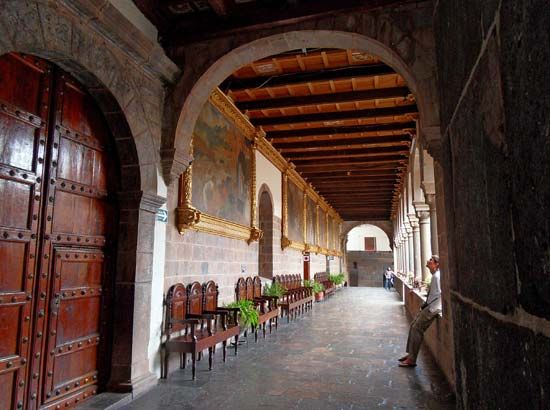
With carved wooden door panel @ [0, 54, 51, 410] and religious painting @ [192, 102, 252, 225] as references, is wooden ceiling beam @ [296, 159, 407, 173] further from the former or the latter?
carved wooden door panel @ [0, 54, 51, 410]

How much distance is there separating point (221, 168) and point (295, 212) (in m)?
6.34

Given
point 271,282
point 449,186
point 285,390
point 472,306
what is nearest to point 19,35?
point 449,186

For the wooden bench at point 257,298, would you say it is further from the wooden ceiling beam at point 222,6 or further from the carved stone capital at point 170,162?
the wooden ceiling beam at point 222,6

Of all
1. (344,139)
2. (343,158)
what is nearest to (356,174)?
(343,158)

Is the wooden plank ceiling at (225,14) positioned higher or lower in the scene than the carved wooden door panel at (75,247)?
higher

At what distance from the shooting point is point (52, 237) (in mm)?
3564

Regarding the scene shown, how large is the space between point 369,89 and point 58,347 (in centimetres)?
620

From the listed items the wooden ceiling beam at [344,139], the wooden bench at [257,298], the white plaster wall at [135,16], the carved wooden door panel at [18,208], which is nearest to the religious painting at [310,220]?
the wooden ceiling beam at [344,139]

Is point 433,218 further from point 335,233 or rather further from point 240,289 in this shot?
point 335,233

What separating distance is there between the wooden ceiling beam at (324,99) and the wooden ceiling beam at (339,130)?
189 cm

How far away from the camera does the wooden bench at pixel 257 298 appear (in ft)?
24.6

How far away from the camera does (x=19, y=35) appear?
2947 millimetres

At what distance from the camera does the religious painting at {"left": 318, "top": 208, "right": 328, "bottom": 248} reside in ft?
59.9

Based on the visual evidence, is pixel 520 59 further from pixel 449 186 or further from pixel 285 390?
pixel 285 390
